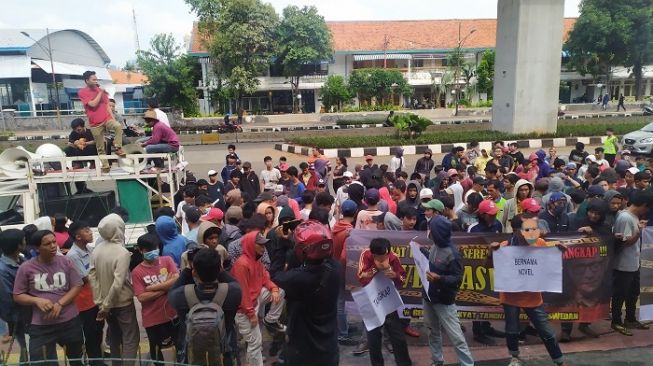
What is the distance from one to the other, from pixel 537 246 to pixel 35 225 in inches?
187

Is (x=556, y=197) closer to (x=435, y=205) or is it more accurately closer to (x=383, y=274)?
(x=435, y=205)

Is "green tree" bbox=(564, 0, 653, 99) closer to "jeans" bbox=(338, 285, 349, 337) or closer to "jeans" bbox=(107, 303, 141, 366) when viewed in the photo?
"jeans" bbox=(338, 285, 349, 337)

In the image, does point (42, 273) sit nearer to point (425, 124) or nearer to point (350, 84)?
point (425, 124)

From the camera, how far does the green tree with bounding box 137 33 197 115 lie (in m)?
35.2

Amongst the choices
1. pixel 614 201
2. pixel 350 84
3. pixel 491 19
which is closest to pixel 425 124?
pixel 614 201

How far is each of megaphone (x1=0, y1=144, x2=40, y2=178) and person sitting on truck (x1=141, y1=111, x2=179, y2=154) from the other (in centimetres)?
160

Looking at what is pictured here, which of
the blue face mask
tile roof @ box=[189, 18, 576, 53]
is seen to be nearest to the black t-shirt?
the blue face mask

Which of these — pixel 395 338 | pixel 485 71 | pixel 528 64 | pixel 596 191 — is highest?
pixel 485 71

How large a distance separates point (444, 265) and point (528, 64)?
1753 cm

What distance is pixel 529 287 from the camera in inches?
172

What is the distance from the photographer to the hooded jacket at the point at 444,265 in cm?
404

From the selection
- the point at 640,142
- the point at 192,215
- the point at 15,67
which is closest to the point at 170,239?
the point at 192,215

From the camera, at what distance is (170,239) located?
182 inches

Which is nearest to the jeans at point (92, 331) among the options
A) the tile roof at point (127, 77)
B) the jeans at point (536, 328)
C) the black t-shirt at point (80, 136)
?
the jeans at point (536, 328)
